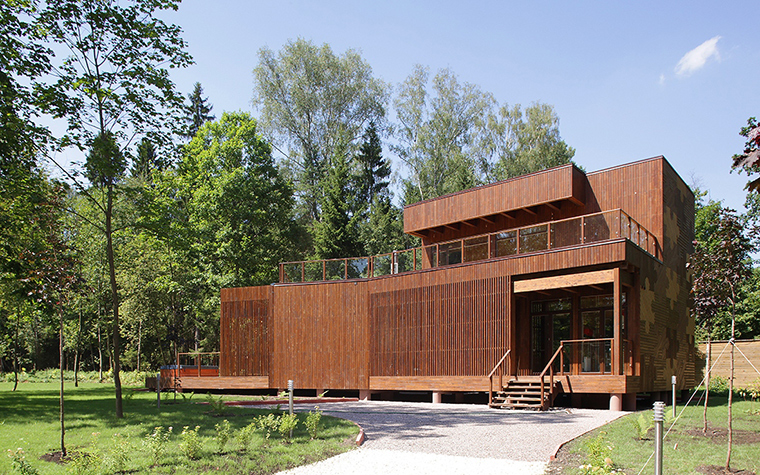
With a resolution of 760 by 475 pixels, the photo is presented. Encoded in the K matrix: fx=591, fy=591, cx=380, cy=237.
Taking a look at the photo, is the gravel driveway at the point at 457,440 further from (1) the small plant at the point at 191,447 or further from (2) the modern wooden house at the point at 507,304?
(2) the modern wooden house at the point at 507,304

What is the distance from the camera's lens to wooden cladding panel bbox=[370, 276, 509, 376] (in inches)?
651

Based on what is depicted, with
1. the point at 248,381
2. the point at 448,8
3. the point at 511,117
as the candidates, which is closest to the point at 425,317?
the point at 248,381

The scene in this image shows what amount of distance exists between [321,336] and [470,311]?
5.61 metres

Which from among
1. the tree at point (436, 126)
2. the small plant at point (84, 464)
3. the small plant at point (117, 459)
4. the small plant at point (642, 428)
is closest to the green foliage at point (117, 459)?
the small plant at point (117, 459)

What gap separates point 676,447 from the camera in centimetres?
860

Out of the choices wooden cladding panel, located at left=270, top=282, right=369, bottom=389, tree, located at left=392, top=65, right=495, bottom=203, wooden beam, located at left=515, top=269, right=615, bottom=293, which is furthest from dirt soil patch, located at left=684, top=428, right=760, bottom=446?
tree, located at left=392, top=65, right=495, bottom=203

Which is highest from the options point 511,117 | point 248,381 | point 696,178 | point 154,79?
point 511,117

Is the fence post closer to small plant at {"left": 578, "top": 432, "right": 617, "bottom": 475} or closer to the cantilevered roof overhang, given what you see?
small plant at {"left": 578, "top": 432, "right": 617, "bottom": 475}

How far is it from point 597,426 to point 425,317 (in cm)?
780

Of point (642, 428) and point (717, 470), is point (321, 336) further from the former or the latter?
point (717, 470)

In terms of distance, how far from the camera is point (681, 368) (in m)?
18.4

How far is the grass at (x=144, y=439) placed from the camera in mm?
7832

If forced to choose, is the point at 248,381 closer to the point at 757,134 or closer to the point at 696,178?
the point at 757,134

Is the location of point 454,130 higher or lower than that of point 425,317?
higher
